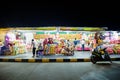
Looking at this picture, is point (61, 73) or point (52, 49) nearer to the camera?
point (61, 73)

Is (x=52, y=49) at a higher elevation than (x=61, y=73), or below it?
higher

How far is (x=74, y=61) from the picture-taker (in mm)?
14734

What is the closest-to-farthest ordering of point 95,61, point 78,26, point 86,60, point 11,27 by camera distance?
point 95,61, point 86,60, point 11,27, point 78,26

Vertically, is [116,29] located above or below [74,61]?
above

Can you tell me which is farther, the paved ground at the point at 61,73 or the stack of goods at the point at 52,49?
the stack of goods at the point at 52,49

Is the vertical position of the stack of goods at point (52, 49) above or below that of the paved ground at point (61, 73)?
above

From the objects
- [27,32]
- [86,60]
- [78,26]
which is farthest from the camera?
[27,32]

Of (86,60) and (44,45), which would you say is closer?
(86,60)

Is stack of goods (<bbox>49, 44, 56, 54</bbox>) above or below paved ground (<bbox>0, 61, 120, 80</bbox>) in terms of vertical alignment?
above

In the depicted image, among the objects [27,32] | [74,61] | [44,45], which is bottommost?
[74,61]

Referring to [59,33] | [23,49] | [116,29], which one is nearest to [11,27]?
[23,49]

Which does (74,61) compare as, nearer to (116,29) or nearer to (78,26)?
(78,26)

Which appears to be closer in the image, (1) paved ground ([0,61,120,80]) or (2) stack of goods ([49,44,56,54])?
(1) paved ground ([0,61,120,80])

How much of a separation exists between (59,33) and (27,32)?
3.80 metres
